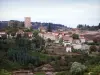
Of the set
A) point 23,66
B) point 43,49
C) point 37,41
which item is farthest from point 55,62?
point 37,41

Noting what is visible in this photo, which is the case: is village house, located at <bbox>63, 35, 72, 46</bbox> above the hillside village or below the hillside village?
above

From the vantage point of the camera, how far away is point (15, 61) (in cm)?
1374

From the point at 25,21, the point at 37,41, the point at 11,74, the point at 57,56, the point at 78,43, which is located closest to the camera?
the point at 11,74

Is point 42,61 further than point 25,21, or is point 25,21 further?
point 25,21

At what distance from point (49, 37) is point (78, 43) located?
307 centimetres

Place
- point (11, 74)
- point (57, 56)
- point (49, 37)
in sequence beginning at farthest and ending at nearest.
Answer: point (49, 37) < point (57, 56) < point (11, 74)

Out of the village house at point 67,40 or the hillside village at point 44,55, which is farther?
the village house at point 67,40

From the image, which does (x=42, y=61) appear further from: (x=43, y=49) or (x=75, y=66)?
(x=75, y=66)

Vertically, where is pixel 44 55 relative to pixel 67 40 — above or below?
below

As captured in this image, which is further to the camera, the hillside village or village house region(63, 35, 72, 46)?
village house region(63, 35, 72, 46)

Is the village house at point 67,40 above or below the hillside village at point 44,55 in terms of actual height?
above

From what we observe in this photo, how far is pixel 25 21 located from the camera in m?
29.3

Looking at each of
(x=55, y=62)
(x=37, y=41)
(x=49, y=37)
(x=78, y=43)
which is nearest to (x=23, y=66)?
(x=55, y=62)

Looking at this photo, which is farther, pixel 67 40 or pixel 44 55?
pixel 67 40
